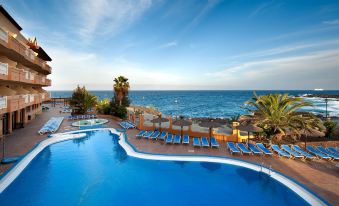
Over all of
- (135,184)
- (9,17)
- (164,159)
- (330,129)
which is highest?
(9,17)

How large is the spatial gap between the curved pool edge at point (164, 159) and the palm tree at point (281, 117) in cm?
461

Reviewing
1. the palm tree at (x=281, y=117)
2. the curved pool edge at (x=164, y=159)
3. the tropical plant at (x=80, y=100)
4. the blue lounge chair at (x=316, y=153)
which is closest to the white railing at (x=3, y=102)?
the curved pool edge at (x=164, y=159)

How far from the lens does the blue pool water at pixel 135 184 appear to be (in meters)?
7.70

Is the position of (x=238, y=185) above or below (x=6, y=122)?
below

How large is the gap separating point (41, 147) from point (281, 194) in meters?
17.1

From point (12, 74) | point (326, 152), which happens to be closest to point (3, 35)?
point (12, 74)

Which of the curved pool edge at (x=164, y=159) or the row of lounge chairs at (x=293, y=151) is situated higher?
the row of lounge chairs at (x=293, y=151)

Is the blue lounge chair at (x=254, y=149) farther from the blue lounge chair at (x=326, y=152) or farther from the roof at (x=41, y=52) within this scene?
the roof at (x=41, y=52)

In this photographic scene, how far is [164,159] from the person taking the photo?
12039 millimetres

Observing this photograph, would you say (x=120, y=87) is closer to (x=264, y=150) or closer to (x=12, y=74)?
(x=12, y=74)

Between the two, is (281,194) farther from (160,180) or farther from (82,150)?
(82,150)

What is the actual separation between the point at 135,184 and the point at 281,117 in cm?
1217

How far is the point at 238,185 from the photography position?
9094 mm

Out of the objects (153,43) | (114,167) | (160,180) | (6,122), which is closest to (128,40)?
(153,43)
